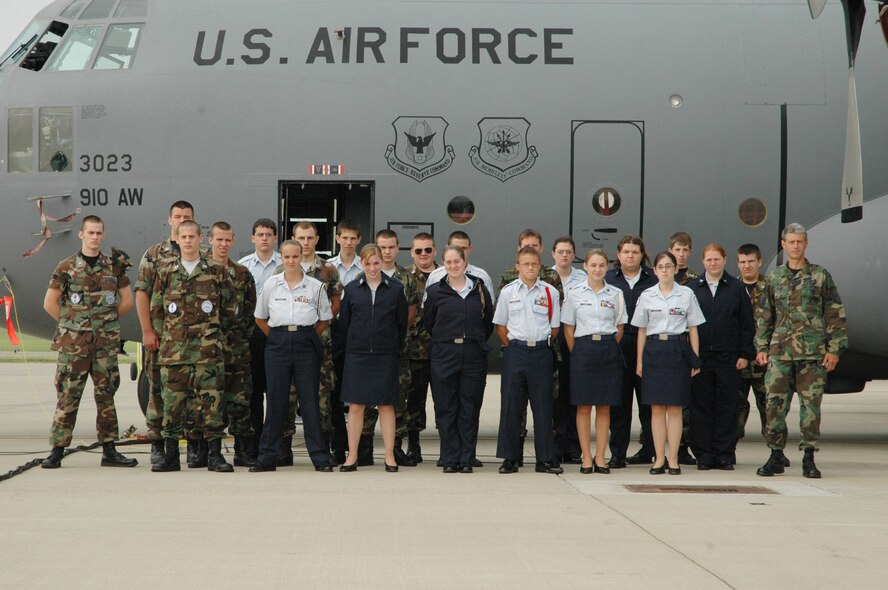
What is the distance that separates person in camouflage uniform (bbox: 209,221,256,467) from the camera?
10125 mm

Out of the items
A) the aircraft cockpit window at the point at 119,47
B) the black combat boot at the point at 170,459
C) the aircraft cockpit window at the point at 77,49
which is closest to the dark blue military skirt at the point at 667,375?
the black combat boot at the point at 170,459

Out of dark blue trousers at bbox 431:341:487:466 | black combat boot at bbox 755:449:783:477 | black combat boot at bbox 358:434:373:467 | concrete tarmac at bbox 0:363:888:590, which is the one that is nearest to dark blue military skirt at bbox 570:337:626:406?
concrete tarmac at bbox 0:363:888:590

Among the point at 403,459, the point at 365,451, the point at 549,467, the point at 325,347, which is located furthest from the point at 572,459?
the point at 325,347

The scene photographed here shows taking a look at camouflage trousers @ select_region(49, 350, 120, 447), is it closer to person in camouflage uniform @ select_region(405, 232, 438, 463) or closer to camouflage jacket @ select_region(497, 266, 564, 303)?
person in camouflage uniform @ select_region(405, 232, 438, 463)

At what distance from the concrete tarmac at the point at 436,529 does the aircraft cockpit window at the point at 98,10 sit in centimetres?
503

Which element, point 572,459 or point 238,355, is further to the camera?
point 572,459

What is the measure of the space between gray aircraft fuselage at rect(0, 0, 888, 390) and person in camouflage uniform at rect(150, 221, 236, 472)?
241 centimetres

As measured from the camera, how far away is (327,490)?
8812 mm

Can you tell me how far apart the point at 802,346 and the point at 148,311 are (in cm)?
595

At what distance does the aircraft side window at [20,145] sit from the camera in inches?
483

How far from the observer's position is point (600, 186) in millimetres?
12219

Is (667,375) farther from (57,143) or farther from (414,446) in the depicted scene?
(57,143)

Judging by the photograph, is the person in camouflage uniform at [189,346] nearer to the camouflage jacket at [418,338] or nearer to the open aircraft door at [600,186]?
the camouflage jacket at [418,338]

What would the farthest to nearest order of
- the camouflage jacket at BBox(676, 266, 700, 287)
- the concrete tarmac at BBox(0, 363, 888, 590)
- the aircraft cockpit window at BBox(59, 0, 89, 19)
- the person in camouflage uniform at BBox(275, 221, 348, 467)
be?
the aircraft cockpit window at BBox(59, 0, 89, 19)
the camouflage jacket at BBox(676, 266, 700, 287)
the person in camouflage uniform at BBox(275, 221, 348, 467)
the concrete tarmac at BBox(0, 363, 888, 590)
